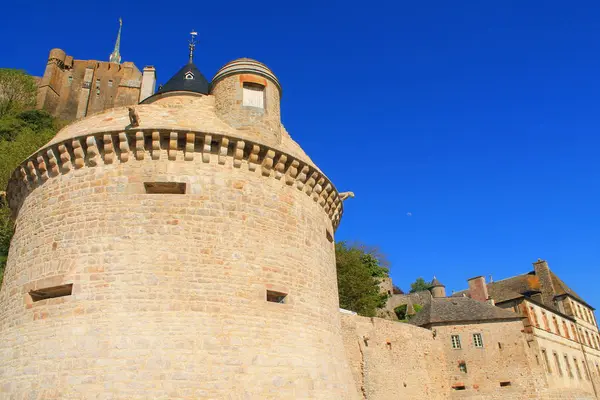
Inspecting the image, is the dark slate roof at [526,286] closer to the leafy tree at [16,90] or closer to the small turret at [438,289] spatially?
the small turret at [438,289]

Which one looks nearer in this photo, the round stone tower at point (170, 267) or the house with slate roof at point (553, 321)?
the round stone tower at point (170, 267)

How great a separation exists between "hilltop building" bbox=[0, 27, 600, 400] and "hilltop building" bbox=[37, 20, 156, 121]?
37296 mm

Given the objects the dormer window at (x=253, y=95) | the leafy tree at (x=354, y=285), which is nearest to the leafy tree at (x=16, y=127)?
the dormer window at (x=253, y=95)

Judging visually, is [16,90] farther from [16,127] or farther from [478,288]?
[478,288]

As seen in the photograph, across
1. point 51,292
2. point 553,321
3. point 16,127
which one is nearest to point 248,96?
point 51,292

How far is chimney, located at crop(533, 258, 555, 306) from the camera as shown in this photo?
3166cm

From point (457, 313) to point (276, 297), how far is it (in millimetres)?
16958

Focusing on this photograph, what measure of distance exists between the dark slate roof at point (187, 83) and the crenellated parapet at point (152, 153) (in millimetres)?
7037

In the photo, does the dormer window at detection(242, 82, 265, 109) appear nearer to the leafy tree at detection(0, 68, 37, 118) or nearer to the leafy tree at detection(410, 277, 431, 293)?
the leafy tree at detection(0, 68, 37, 118)

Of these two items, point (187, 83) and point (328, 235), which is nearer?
point (328, 235)

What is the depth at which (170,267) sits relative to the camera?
24.5 ft

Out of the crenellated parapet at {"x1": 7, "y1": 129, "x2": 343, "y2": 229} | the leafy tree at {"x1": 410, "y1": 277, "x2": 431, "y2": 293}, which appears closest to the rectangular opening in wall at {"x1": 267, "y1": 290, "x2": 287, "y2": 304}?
the crenellated parapet at {"x1": 7, "y1": 129, "x2": 343, "y2": 229}

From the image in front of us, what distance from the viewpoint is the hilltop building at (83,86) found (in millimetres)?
45125

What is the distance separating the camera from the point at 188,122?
8750 millimetres
